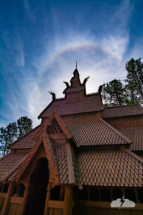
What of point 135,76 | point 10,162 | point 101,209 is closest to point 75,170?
point 101,209

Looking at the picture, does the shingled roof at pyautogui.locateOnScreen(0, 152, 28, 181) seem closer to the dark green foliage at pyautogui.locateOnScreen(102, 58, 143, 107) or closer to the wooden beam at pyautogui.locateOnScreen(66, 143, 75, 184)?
the wooden beam at pyautogui.locateOnScreen(66, 143, 75, 184)

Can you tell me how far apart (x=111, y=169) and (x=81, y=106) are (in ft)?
25.5

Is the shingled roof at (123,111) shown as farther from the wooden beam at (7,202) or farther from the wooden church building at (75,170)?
the wooden beam at (7,202)

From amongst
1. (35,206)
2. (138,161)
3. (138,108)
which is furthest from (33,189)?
(138,108)

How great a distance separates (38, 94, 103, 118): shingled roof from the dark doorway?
6.09 meters

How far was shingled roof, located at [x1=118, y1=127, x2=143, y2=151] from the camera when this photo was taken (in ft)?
28.2

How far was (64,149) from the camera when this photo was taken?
6.97 meters

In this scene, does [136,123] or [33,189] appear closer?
[33,189]

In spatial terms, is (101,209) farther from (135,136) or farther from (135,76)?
(135,76)

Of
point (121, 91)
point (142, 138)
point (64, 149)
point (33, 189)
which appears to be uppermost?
point (121, 91)

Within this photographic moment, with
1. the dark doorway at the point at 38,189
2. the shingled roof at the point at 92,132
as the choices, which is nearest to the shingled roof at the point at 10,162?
the dark doorway at the point at 38,189

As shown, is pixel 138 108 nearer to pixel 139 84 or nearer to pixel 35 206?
pixel 139 84

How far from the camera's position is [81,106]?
13.3 meters

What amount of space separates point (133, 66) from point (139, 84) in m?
4.05
